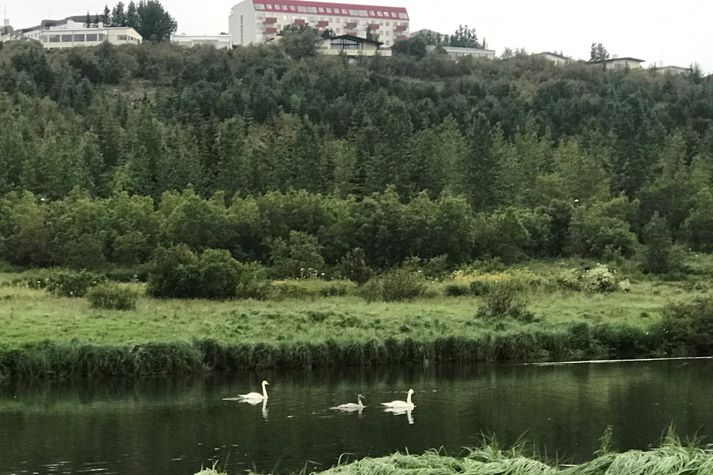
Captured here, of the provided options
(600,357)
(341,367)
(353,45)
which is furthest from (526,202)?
(353,45)

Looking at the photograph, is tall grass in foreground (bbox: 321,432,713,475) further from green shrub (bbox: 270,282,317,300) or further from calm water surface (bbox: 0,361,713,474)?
green shrub (bbox: 270,282,317,300)

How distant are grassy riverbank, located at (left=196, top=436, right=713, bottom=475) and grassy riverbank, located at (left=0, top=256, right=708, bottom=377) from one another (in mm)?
20455

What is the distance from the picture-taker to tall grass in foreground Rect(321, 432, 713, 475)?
17.9 m

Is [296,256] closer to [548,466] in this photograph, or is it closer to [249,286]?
[249,286]

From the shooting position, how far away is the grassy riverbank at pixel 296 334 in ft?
131

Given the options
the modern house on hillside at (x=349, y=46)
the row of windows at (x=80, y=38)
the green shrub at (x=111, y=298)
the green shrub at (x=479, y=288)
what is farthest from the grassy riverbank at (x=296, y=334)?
the row of windows at (x=80, y=38)

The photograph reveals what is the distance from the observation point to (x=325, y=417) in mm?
31750

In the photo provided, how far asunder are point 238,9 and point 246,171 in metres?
114

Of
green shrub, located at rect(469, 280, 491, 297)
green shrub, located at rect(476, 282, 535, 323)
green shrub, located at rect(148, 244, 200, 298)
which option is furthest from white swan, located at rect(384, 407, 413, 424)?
green shrub, located at rect(469, 280, 491, 297)

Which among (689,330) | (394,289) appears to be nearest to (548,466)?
(689,330)

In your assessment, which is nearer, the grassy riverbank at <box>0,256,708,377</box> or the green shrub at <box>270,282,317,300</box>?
the grassy riverbank at <box>0,256,708,377</box>

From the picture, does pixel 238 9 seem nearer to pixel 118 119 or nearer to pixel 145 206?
pixel 118 119

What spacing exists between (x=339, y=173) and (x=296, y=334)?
41973 millimetres

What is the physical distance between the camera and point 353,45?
529 feet
